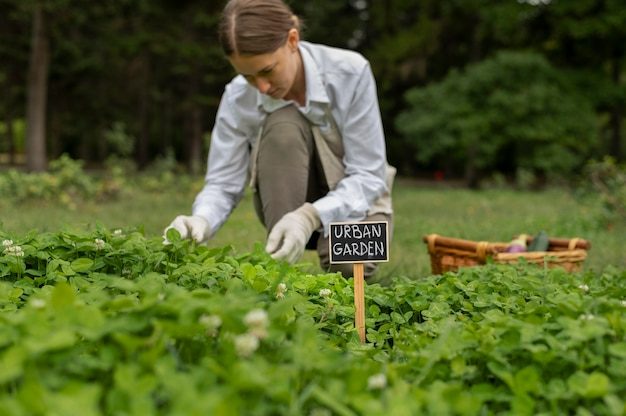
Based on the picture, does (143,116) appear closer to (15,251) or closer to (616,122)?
(616,122)

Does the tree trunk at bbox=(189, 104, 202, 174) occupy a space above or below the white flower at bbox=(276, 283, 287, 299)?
below

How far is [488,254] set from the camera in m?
3.25

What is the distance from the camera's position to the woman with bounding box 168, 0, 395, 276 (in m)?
2.92

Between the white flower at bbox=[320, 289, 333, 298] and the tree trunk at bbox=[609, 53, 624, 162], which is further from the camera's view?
the tree trunk at bbox=[609, 53, 624, 162]

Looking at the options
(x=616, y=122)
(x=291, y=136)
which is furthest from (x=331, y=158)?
(x=616, y=122)

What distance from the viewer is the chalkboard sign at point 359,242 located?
208 cm

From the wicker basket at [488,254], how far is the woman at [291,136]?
1.17ft

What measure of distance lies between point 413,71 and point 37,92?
10450 mm

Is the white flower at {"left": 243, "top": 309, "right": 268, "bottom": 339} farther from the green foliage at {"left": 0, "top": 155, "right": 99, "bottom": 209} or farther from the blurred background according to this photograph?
the blurred background

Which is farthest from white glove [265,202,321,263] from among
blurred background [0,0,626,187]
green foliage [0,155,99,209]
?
blurred background [0,0,626,187]

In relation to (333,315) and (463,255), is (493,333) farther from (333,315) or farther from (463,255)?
(463,255)

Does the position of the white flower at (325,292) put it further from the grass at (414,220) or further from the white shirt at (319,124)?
the white shirt at (319,124)

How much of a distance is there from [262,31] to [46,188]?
6382 millimetres

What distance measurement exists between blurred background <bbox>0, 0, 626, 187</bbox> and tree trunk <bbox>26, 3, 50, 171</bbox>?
2cm
